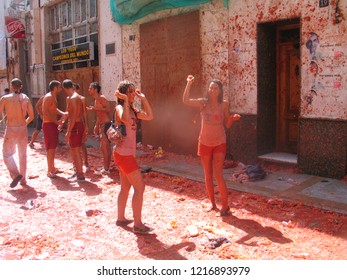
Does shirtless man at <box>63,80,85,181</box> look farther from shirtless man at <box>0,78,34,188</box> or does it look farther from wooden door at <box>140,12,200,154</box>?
wooden door at <box>140,12,200,154</box>

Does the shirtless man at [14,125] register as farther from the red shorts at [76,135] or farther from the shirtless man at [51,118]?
the red shorts at [76,135]

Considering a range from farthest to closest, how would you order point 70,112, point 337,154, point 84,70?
point 84,70
point 70,112
point 337,154

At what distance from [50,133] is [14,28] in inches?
442

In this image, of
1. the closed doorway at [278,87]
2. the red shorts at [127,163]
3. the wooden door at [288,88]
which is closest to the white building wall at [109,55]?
the closed doorway at [278,87]

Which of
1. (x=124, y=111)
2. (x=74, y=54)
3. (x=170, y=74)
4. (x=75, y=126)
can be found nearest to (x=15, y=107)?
(x=75, y=126)

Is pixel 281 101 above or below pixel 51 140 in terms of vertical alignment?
above

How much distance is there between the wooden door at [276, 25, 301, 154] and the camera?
7.69 m

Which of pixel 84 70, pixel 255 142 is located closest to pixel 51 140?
pixel 255 142

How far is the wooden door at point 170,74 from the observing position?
350 inches

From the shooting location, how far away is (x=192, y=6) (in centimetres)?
864

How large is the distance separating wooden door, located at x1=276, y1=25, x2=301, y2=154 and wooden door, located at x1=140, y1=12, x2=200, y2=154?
1864 mm

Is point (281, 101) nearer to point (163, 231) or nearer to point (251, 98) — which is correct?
point (251, 98)

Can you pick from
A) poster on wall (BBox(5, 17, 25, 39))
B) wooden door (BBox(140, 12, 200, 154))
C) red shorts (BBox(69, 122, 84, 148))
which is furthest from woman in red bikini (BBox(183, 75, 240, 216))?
poster on wall (BBox(5, 17, 25, 39))

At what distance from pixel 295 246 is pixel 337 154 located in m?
2.98
